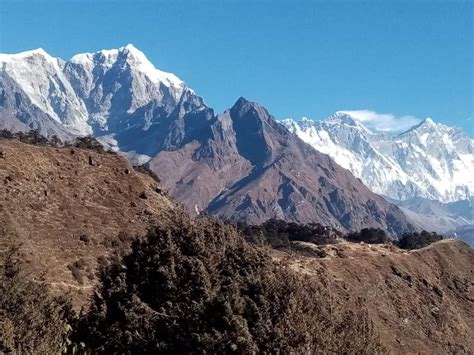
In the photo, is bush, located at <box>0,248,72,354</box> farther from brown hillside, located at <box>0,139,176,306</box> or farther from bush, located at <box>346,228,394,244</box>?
bush, located at <box>346,228,394,244</box>

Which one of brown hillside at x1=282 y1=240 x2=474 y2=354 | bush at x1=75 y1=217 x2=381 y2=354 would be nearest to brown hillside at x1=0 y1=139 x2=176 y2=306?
brown hillside at x1=282 y1=240 x2=474 y2=354

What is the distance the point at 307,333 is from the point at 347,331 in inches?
Result: 117

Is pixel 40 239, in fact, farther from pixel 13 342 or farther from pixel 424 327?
pixel 424 327

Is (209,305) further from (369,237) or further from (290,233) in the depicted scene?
(369,237)

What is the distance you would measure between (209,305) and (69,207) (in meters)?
39.3

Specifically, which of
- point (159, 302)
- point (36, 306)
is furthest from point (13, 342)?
point (159, 302)

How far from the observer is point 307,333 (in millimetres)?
16938

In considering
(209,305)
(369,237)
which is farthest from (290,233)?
(209,305)

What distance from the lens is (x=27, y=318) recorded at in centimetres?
1900

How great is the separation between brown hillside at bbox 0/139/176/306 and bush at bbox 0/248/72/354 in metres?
17.6

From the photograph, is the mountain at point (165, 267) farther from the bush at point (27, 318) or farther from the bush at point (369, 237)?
the bush at point (369, 237)

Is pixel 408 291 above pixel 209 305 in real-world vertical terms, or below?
above

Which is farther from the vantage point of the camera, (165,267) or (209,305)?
(165,267)

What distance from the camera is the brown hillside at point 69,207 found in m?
45.2
